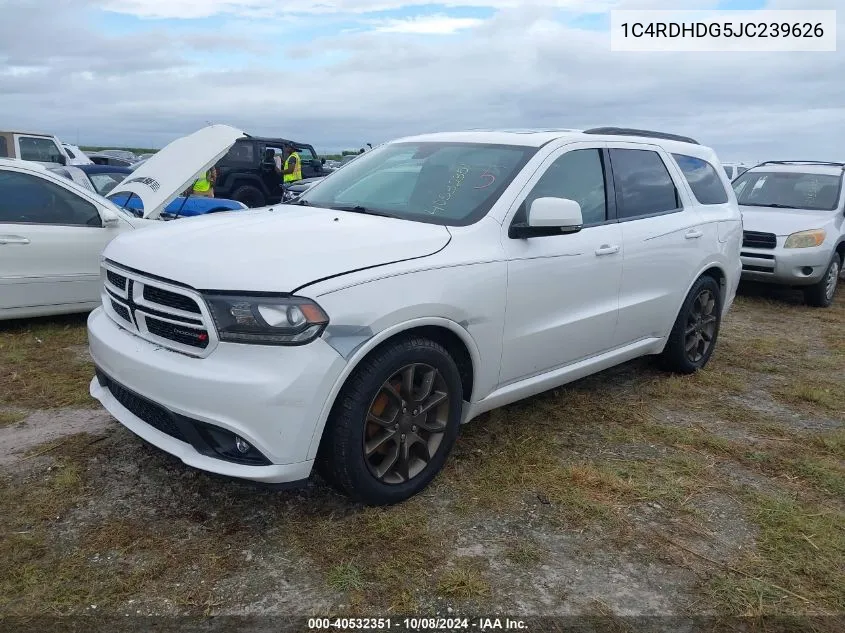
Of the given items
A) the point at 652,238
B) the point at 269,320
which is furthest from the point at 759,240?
the point at 269,320

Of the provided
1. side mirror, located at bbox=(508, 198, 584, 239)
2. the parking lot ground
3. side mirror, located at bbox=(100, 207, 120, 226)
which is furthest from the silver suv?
side mirror, located at bbox=(100, 207, 120, 226)

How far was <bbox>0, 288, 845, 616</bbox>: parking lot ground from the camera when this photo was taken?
8.66ft

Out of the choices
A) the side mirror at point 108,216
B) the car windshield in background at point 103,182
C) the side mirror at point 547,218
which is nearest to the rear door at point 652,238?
the side mirror at point 547,218

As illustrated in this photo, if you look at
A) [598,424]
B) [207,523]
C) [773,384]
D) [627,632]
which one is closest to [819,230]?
[773,384]

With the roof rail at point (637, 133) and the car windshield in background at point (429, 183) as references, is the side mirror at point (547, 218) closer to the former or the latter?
the car windshield in background at point (429, 183)

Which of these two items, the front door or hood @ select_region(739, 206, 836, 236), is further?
hood @ select_region(739, 206, 836, 236)

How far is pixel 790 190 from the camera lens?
31.3 ft

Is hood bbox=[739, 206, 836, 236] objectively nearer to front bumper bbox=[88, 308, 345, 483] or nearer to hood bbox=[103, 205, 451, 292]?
hood bbox=[103, 205, 451, 292]

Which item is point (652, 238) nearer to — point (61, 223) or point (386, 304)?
point (386, 304)

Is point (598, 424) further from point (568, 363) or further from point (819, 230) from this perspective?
point (819, 230)

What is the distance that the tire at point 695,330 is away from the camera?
16.6 feet

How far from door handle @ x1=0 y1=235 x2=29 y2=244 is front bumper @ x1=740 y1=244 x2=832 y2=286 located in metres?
7.62

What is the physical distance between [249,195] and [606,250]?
42.4 feet

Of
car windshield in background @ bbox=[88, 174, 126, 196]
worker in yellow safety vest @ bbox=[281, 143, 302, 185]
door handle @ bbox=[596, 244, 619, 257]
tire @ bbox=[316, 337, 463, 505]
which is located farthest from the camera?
worker in yellow safety vest @ bbox=[281, 143, 302, 185]
